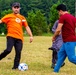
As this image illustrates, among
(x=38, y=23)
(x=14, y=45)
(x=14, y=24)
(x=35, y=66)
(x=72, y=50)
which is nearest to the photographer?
(x=72, y=50)

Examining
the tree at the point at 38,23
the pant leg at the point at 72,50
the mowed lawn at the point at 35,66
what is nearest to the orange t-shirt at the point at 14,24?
the mowed lawn at the point at 35,66

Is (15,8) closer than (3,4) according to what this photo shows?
Yes

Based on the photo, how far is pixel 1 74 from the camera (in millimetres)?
9219

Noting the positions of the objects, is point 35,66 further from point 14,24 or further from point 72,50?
point 72,50

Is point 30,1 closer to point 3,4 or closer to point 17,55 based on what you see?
point 3,4

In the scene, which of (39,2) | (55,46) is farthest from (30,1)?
(55,46)

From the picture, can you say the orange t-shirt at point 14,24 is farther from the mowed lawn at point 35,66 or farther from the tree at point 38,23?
the tree at point 38,23

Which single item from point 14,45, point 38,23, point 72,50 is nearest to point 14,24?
point 14,45

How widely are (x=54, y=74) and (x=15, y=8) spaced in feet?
A: 7.57

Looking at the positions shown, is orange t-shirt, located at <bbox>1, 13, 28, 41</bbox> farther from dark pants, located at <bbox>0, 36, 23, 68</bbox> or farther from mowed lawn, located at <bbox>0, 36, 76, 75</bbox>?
mowed lawn, located at <bbox>0, 36, 76, 75</bbox>

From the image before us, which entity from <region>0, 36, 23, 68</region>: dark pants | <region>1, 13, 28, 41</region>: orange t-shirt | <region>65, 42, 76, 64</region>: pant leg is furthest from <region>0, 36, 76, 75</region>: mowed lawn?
<region>1, 13, 28, 41</region>: orange t-shirt

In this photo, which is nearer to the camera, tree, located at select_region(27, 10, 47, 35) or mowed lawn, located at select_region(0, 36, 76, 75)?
mowed lawn, located at select_region(0, 36, 76, 75)

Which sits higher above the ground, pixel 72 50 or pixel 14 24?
pixel 14 24

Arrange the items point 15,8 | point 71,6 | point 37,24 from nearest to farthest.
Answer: point 15,8, point 37,24, point 71,6
